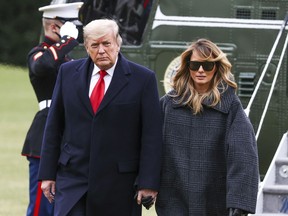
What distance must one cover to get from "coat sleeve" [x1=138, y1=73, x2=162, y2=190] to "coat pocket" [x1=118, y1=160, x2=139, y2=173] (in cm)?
7

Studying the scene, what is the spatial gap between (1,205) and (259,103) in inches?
134

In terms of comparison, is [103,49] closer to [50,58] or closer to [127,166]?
[127,166]

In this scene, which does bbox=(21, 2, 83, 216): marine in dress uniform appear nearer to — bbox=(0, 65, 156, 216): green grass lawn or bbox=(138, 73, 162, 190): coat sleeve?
bbox=(138, 73, 162, 190): coat sleeve

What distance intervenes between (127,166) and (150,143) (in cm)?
21

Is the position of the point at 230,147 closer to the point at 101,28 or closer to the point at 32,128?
the point at 101,28

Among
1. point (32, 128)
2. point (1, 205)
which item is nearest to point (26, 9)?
point (1, 205)

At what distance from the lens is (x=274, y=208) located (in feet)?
30.0

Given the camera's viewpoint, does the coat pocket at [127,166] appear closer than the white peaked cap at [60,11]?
Yes

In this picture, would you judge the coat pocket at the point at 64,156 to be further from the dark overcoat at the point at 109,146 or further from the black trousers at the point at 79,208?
the black trousers at the point at 79,208

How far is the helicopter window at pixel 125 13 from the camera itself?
11578 millimetres

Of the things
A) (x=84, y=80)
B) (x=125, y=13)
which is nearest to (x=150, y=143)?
(x=84, y=80)

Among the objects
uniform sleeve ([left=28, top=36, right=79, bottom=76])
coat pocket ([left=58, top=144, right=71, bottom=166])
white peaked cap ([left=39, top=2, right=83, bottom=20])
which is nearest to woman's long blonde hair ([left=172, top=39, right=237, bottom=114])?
coat pocket ([left=58, top=144, right=71, bottom=166])

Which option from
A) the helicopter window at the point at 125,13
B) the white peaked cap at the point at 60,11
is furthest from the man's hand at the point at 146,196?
the helicopter window at the point at 125,13

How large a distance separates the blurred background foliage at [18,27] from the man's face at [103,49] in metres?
32.4
